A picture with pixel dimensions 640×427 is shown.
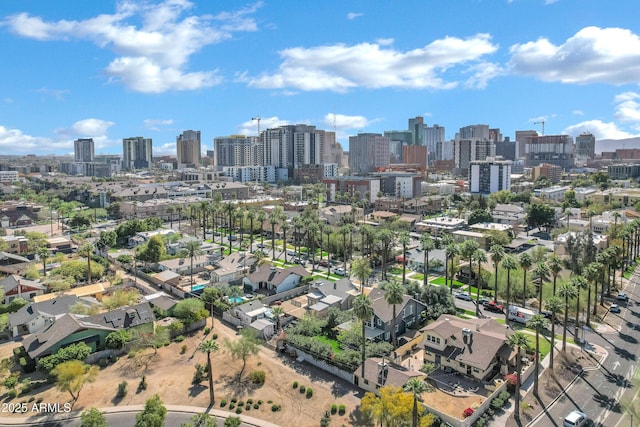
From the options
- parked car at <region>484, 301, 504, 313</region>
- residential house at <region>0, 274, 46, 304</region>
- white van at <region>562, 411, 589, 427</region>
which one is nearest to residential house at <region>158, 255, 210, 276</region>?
residential house at <region>0, 274, 46, 304</region>

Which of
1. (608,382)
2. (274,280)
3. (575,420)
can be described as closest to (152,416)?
(575,420)

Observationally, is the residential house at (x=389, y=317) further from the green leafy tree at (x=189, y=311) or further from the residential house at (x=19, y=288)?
the residential house at (x=19, y=288)

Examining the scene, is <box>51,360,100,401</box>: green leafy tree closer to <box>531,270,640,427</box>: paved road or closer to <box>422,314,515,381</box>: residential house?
<box>422,314,515,381</box>: residential house

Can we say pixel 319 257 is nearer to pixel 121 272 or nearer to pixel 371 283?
pixel 371 283

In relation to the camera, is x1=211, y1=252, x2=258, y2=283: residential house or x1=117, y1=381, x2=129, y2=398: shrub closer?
x1=117, y1=381, x2=129, y2=398: shrub

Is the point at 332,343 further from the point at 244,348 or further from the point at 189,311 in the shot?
the point at 189,311

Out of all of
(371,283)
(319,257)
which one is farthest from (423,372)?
(319,257)

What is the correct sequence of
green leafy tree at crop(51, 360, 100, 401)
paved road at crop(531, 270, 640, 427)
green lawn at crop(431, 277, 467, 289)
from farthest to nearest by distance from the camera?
1. green lawn at crop(431, 277, 467, 289)
2. green leafy tree at crop(51, 360, 100, 401)
3. paved road at crop(531, 270, 640, 427)
